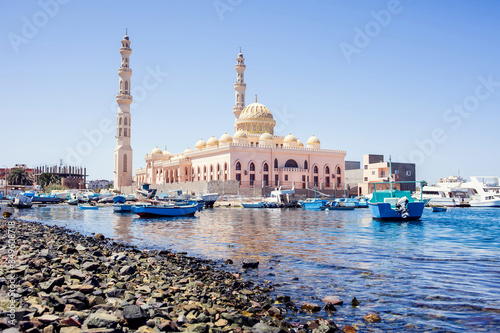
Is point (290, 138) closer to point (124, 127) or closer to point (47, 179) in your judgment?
point (124, 127)

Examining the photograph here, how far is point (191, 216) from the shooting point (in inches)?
1550

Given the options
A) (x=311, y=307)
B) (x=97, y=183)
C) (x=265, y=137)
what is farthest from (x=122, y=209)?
(x=97, y=183)

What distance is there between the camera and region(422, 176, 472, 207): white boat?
65.4 metres

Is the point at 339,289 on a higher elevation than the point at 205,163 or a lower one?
lower

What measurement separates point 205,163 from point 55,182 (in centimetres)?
5135

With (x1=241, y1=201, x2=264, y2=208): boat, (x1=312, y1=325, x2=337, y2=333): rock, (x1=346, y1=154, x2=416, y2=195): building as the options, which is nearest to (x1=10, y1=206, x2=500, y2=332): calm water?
(x1=312, y1=325, x2=337, y2=333): rock

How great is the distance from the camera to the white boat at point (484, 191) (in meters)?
63.9

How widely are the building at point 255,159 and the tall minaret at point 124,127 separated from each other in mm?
7172

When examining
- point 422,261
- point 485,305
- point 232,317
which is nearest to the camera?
point 232,317

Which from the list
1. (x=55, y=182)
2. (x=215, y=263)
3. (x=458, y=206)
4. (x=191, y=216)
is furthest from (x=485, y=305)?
(x=55, y=182)

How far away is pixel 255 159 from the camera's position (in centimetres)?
6812

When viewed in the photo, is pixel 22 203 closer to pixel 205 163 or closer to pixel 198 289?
pixel 205 163

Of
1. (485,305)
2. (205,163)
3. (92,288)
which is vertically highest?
(205,163)

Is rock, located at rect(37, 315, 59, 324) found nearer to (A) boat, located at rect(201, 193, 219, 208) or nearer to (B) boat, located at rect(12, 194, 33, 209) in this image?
(A) boat, located at rect(201, 193, 219, 208)
